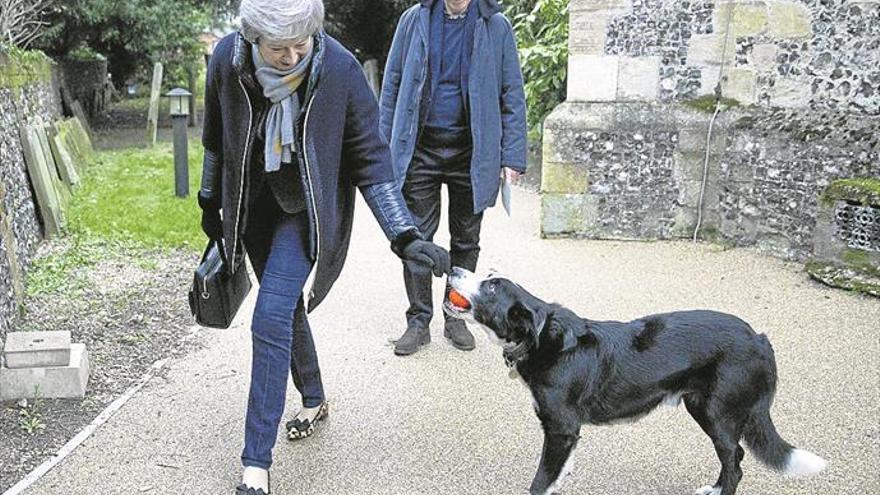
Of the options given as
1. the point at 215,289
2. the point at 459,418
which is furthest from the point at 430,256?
the point at 459,418

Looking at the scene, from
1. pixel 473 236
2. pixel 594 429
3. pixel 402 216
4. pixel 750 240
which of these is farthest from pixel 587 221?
pixel 402 216

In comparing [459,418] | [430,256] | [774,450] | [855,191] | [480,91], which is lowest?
[459,418]

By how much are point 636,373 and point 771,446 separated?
0.57 meters

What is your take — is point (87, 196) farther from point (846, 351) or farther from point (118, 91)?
point (118, 91)

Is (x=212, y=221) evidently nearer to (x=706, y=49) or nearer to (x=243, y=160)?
(x=243, y=160)

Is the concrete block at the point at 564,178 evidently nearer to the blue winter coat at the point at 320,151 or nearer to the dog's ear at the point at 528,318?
the blue winter coat at the point at 320,151

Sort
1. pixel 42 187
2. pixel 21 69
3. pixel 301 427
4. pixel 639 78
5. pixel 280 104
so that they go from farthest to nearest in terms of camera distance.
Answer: pixel 21 69
pixel 42 187
pixel 639 78
pixel 301 427
pixel 280 104

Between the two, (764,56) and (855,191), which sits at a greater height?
(764,56)

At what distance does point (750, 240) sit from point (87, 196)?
707cm

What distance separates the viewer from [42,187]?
855cm

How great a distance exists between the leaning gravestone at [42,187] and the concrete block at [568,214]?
4347 millimetres

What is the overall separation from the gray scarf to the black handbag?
606 millimetres

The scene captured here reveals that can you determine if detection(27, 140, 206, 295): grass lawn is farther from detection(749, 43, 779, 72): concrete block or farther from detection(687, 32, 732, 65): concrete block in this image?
detection(749, 43, 779, 72): concrete block

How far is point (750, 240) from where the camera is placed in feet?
26.0
